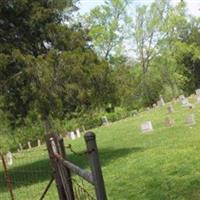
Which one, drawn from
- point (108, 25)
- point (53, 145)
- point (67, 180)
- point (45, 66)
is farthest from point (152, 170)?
point (108, 25)

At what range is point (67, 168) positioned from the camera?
5.82 meters

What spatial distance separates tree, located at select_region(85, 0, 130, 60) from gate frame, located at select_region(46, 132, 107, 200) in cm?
5047

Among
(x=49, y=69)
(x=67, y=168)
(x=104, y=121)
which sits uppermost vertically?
(x=49, y=69)

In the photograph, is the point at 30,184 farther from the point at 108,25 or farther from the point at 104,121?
the point at 108,25

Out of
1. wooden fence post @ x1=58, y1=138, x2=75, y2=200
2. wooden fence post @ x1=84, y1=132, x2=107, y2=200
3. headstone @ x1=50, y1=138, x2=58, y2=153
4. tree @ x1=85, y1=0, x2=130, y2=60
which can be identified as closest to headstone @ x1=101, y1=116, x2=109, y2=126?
tree @ x1=85, y1=0, x2=130, y2=60

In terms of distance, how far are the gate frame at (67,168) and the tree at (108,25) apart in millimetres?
50469

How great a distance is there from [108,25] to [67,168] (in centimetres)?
5381

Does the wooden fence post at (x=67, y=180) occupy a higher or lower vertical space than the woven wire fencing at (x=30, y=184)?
higher

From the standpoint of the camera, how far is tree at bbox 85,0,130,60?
190ft

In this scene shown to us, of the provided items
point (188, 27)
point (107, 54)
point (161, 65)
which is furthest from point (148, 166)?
point (188, 27)

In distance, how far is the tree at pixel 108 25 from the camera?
58.1m

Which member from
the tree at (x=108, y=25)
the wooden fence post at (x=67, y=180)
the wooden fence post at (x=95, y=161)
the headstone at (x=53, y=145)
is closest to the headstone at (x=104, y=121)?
the tree at (x=108, y=25)

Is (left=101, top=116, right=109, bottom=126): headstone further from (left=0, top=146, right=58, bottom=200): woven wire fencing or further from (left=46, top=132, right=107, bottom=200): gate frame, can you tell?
(left=46, top=132, right=107, bottom=200): gate frame

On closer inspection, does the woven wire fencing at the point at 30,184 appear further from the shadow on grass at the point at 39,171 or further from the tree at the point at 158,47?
the tree at the point at 158,47
